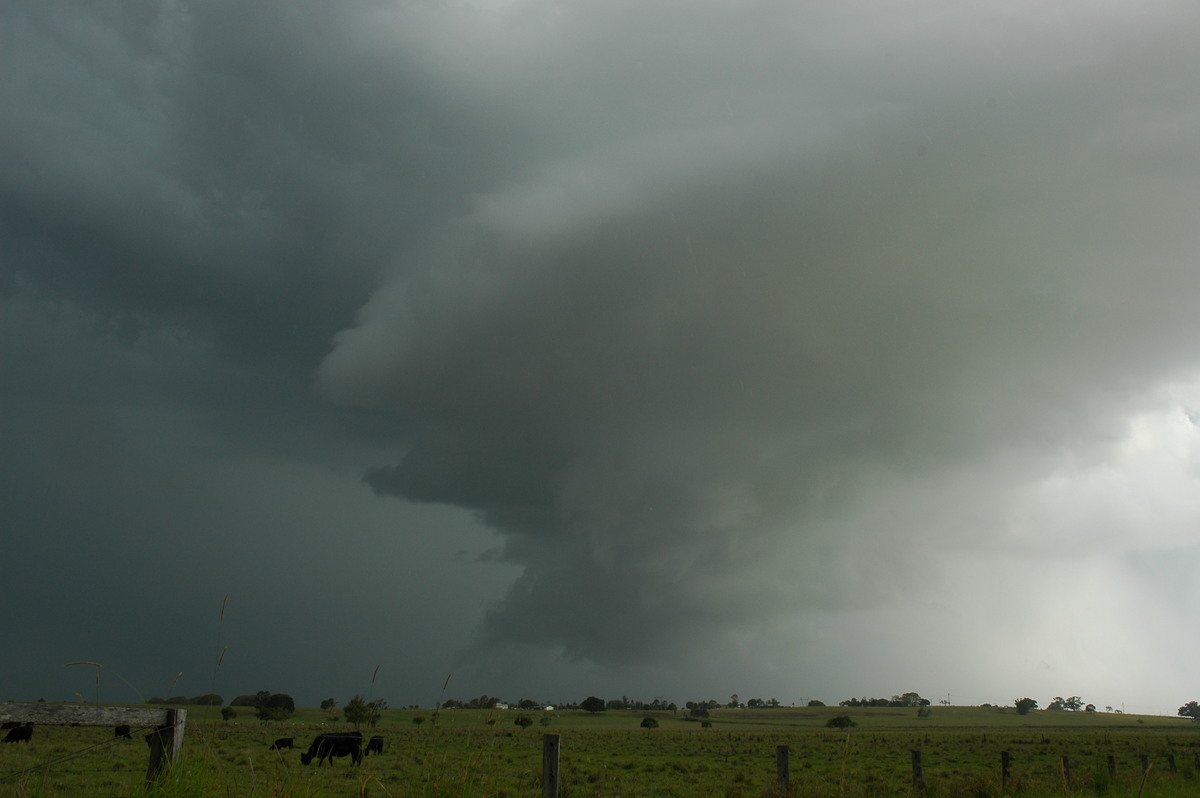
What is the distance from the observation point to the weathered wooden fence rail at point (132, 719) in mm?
6262

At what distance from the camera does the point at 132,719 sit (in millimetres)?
6352

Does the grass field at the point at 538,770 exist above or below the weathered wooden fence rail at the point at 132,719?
below

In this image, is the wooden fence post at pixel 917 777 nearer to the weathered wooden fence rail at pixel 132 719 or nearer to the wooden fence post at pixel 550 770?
the wooden fence post at pixel 550 770

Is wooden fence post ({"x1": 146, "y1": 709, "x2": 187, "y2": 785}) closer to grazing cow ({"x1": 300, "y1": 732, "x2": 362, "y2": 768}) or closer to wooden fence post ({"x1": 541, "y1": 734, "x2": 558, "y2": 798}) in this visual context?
grazing cow ({"x1": 300, "y1": 732, "x2": 362, "y2": 768})

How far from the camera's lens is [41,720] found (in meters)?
6.38

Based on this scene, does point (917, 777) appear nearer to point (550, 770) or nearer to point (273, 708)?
point (550, 770)

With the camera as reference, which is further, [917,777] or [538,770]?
[538,770]

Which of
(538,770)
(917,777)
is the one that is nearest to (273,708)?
(538,770)

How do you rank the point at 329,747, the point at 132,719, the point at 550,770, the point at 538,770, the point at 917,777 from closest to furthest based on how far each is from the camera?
1. the point at 132,719
2. the point at 550,770
3. the point at 917,777
4. the point at 329,747
5. the point at 538,770

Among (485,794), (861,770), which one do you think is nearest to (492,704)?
(485,794)

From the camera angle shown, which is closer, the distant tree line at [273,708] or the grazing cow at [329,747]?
the grazing cow at [329,747]

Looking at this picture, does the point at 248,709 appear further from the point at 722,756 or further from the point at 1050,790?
the point at 1050,790

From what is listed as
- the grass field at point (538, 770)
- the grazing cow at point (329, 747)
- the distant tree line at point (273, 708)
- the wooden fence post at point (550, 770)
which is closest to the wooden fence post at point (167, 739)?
the grass field at point (538, 770)

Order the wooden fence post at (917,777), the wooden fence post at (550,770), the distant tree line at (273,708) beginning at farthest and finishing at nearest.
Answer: the distant tree line at (273,708) < the wooden fence post at (917,777) < the wooden fence post at (550,770)
